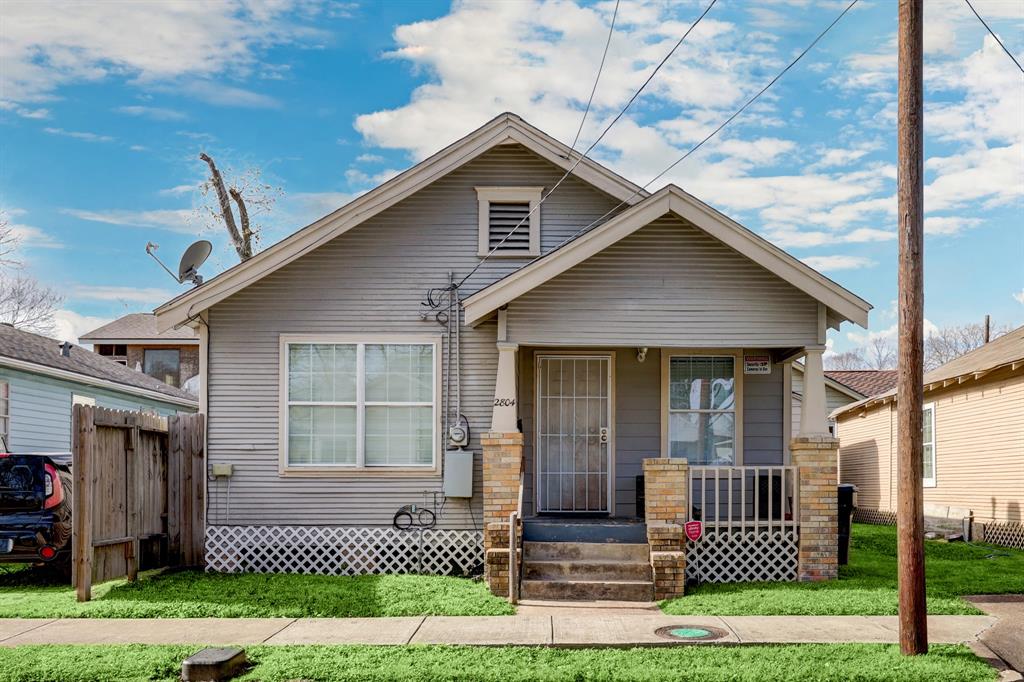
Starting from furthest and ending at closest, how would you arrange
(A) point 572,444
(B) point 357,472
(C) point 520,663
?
(A) point 572,444, (B) point 357,472, (C) point 520,663

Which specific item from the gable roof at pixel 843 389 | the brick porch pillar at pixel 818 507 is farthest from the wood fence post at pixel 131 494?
the gable roof at pixel 843 389

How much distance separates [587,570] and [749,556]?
7.28 feet

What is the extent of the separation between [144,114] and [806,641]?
22.5 meters

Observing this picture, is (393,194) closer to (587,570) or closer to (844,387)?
(587,570)

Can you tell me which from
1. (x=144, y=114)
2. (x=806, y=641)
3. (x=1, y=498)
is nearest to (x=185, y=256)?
(x=1, y=498)

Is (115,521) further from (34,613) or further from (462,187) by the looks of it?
(462,187)

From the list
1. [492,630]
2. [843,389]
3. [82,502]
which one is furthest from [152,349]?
[492,630]

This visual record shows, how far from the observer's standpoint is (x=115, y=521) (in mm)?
12047

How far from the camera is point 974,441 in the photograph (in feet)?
62.9

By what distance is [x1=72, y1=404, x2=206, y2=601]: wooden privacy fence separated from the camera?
11.3 metres

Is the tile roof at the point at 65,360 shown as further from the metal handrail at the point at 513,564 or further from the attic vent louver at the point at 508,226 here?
the metal handrail at the point at 513,564

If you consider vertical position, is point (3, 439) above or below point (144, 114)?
below

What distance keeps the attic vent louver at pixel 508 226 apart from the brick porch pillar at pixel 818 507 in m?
4.65

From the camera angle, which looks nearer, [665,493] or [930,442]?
[665,493]
